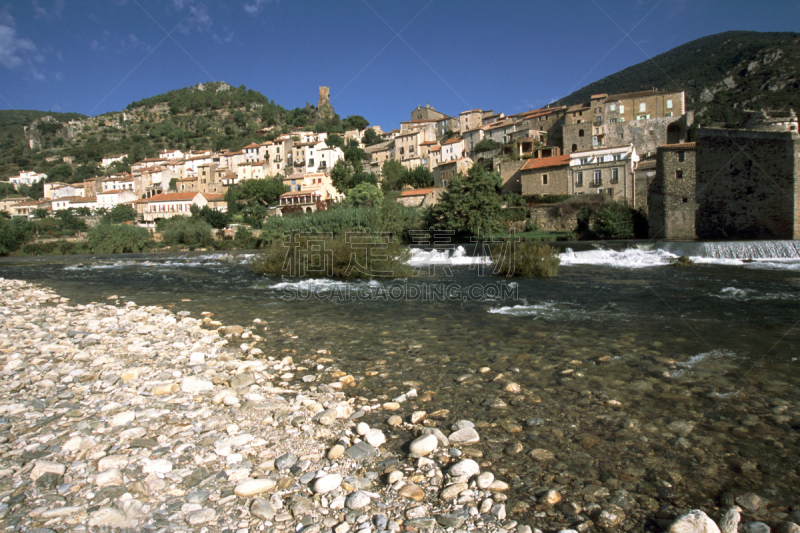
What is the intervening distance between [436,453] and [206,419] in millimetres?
1982

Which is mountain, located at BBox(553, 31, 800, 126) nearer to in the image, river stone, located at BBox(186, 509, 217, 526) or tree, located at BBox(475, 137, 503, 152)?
tree, located at BBox(475, 137, 503, 152)

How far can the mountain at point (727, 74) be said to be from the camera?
66000 mm

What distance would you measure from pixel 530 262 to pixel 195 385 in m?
12.2

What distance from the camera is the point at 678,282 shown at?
41.6 ft

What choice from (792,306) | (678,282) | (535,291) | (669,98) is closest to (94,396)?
(535,291)

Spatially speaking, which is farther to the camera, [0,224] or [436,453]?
[0,224]

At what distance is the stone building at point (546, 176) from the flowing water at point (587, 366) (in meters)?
31.7

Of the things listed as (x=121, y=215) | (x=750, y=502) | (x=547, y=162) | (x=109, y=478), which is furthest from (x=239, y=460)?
(x=121, y=215)

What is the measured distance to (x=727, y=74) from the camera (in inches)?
3100

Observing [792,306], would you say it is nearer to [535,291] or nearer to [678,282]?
[678,282]

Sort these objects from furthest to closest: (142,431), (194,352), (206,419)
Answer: (194,352)
(206,419)
(142,431)

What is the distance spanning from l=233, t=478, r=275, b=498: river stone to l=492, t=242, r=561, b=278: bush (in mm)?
12914

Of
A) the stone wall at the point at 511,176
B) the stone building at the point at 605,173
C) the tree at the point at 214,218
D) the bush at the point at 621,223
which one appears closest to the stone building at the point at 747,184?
the bush at the point at 621,223

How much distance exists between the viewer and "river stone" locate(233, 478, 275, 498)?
2599 mm
